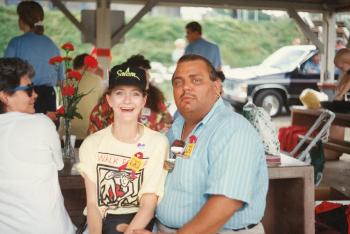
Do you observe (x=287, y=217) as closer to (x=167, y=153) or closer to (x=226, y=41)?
(x=167, y=153)

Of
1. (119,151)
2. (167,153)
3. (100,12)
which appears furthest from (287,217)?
(100,12)

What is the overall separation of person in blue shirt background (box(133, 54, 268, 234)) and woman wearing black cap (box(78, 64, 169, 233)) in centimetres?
8

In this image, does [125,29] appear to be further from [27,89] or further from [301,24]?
[27,89]

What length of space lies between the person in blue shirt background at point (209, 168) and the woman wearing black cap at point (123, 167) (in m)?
0.08

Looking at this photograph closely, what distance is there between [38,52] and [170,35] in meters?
16.7

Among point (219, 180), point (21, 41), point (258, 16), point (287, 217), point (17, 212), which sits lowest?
point (287, 217)

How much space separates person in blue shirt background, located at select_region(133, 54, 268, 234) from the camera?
1715 mm

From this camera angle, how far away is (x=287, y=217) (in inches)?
110

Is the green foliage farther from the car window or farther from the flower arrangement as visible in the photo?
the flower arrangement

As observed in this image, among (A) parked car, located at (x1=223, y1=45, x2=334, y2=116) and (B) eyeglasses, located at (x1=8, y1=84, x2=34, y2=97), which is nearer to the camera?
(B) eyeglasses, located at (x1=8, y1=84, x2=34, y2=97)

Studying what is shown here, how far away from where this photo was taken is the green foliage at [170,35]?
1902cm

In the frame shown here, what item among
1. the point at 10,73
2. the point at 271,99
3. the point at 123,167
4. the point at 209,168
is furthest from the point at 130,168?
the point at 271,99

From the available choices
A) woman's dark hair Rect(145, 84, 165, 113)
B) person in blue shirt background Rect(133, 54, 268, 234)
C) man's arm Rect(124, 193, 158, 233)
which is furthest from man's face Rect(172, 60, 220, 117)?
woman's dark hair Rect(145, 84, 165, 113)

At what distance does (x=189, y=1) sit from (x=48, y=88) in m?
3.46
